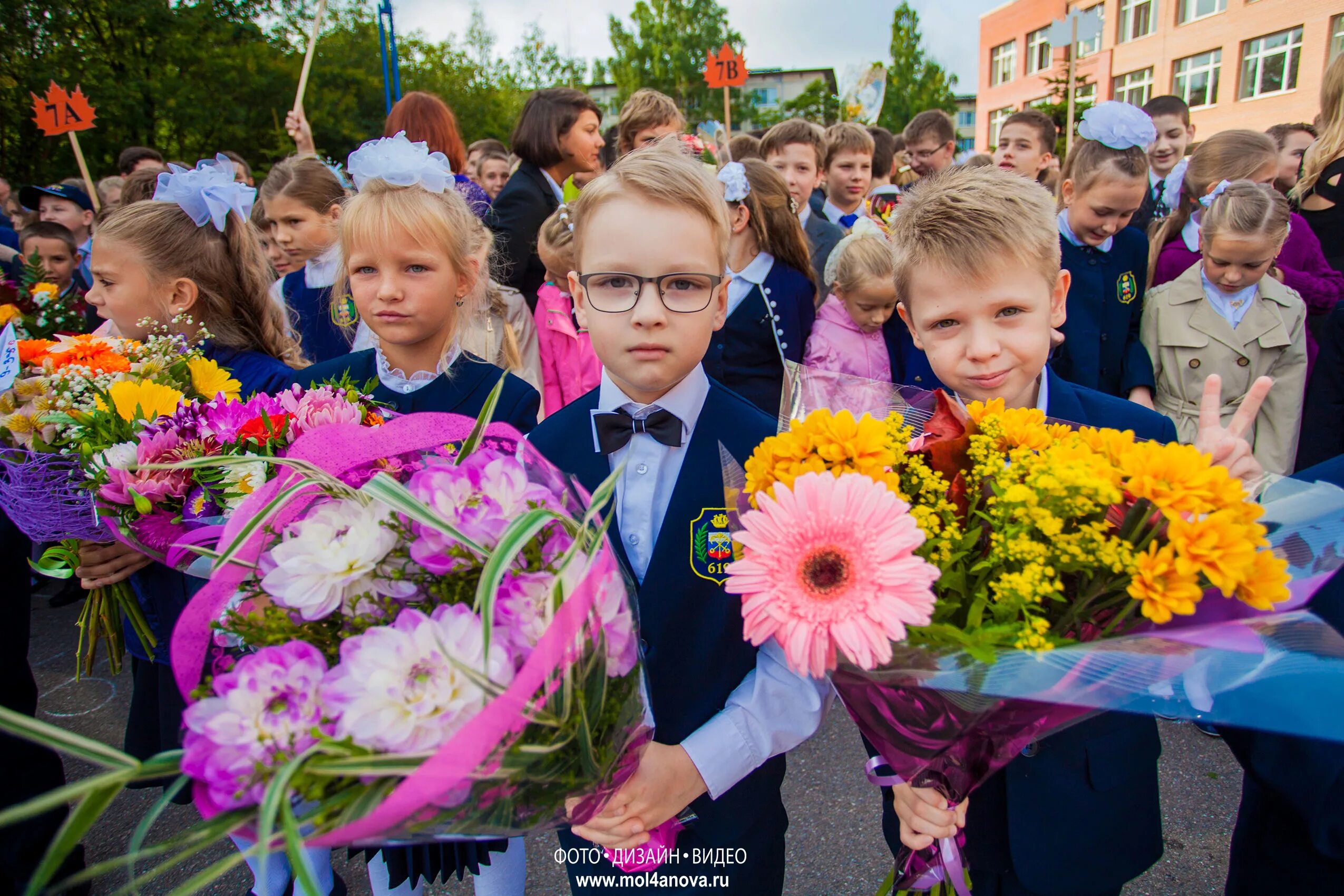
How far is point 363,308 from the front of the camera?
2123 mm

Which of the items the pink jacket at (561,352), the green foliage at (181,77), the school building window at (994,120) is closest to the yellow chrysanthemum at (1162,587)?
the pink jacket at (561,352)

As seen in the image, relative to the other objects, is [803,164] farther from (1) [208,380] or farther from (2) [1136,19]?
(2) [1136,19]

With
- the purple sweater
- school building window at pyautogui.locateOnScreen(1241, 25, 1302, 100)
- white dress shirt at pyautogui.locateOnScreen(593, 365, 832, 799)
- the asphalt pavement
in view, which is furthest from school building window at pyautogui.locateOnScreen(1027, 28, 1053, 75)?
white dress shirt at pyautogui.locateOnScreen(593, 365, 832, 799)

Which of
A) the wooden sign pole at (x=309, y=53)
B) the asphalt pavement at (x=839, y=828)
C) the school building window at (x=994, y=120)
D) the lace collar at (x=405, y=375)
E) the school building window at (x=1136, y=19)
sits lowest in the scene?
the asphalt pavement at (x=839, y=828)

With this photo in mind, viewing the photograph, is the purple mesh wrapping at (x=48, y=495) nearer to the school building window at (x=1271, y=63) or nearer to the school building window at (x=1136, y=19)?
the school building window at (x=1271, y=63)

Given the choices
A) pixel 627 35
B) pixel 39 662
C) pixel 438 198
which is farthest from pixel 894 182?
pixel 627 35

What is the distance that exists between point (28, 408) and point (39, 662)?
2.85 m

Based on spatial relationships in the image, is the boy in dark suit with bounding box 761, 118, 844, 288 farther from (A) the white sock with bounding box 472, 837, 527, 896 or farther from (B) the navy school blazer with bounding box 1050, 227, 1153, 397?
(A) the white sock with bounding box 472, 837, 527, 896

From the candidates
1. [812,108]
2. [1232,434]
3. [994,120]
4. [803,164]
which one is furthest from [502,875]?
[994,120]

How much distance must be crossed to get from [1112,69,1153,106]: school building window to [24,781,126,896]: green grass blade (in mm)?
37822

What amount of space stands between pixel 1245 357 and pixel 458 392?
10.3ft

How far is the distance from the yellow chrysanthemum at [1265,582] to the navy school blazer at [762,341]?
2.65 m

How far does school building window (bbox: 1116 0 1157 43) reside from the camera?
29.7 m

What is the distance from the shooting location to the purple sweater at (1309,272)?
11.7 feet
